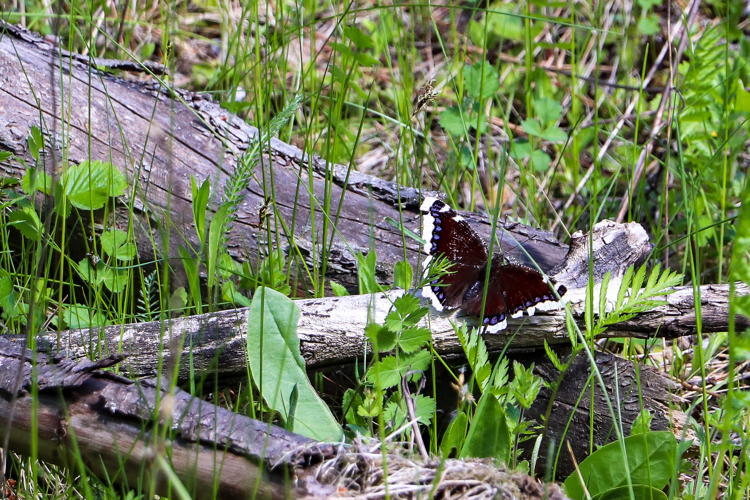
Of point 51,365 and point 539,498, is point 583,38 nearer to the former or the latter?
point 539,498

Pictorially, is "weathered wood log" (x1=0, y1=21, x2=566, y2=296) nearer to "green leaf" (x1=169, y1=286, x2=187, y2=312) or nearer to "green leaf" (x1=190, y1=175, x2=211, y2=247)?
"green leaf" (x1=190, y1=175, x2=211, y2=247)

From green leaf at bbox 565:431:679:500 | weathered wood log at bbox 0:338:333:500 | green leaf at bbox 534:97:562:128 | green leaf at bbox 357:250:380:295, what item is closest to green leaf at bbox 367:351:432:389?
green leaf at bbox 357:250:380:295

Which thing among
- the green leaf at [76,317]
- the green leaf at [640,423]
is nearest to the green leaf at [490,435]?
the green leaf at [640,423]

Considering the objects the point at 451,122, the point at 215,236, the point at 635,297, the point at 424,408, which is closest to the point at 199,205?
the point at 215,236

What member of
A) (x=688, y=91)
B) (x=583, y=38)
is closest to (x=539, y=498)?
(x=688, y=91)

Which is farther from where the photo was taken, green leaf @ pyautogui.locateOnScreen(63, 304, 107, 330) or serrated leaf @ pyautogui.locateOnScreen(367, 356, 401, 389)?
green leaf @ pyautogui.locateOnScreen(63, 304, 107, 330)

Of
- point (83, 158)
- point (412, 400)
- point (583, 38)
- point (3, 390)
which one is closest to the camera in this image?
point (3, 390)
